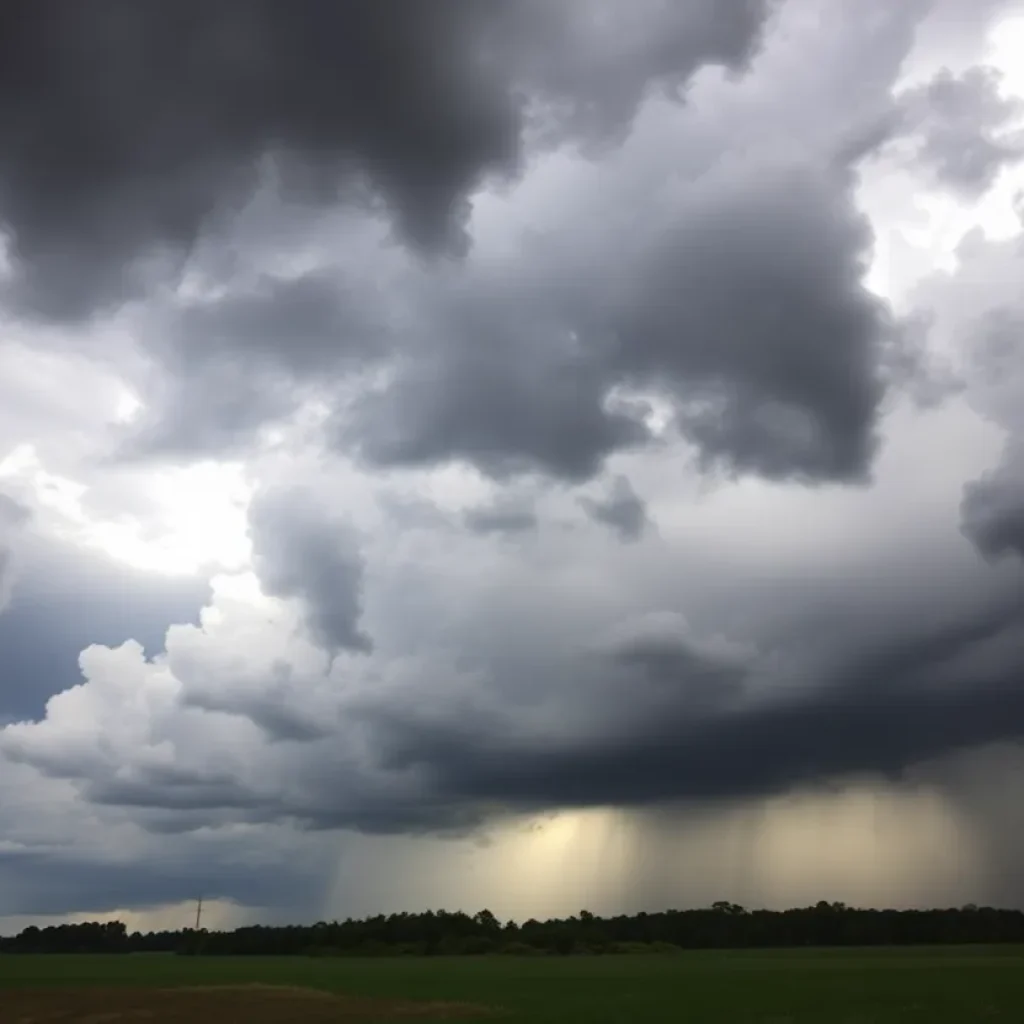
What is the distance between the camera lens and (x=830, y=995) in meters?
64.8

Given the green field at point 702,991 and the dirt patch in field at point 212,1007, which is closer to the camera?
the green field at point 702,991

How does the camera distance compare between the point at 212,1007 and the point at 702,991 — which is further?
the point at 702,991

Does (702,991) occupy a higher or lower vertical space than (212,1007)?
higher

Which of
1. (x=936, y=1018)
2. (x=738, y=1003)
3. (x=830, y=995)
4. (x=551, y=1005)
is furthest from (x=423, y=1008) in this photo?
(x=936, y=1018)

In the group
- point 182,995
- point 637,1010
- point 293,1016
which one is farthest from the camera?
point 182,995

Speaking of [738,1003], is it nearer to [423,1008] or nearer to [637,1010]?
[637,1010]

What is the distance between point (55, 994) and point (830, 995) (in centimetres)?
5785

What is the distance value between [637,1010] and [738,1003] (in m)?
6.56

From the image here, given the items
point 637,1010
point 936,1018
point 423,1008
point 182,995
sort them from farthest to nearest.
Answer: point 182,995
point 423,1008
point 637,1010
point 936,1018

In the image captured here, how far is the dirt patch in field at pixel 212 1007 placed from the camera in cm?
6219

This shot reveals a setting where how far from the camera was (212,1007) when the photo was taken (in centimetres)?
7131

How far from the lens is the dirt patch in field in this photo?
62.2 metres

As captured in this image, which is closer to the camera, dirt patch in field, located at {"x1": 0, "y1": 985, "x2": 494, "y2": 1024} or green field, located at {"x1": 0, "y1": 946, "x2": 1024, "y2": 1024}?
green field, located at {"x1": 0, "y1": 946, "x2": 1024, "y2": 1024}

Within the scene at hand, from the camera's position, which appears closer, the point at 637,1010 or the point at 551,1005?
the point at 637,1010
